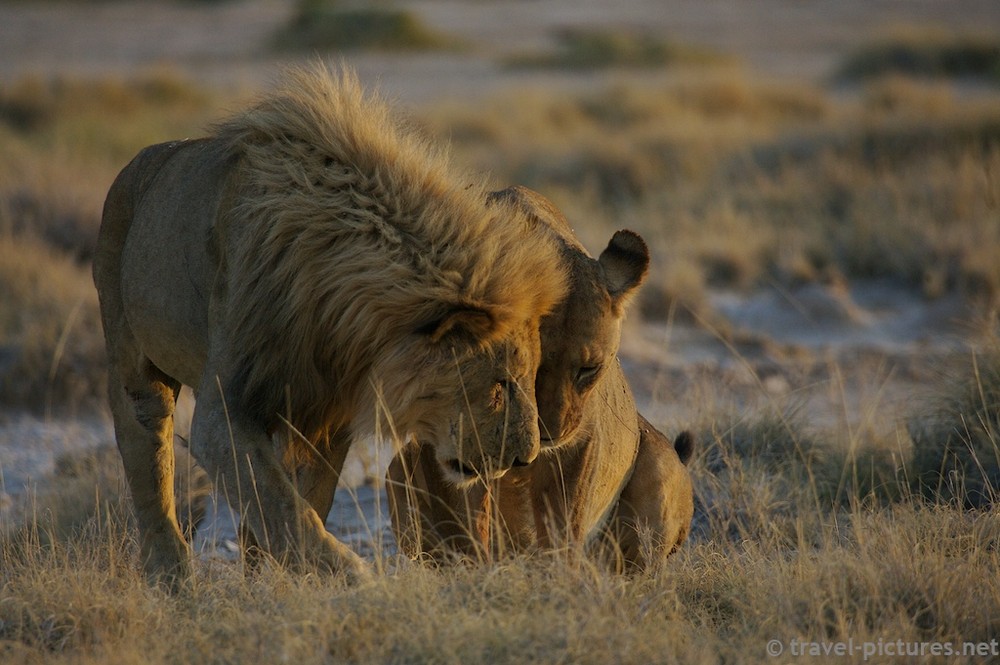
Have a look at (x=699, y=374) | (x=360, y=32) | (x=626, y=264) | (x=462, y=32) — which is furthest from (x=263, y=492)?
(x=462, y=32)

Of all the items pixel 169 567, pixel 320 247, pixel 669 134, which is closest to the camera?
pixel 320 247

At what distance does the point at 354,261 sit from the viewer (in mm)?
3768

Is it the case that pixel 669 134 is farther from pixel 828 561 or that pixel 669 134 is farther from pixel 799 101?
pixel 828 561

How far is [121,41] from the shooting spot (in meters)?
35.6

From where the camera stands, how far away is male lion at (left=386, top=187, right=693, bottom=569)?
13.4ft

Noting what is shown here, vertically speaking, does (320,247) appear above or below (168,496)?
above

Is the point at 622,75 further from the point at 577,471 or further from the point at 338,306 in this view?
the point at 338,306

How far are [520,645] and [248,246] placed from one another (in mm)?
1346

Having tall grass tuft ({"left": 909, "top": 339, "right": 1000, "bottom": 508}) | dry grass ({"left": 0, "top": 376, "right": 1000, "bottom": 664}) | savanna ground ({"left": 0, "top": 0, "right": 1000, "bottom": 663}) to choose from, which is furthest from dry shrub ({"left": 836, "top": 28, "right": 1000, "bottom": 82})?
dry grass ({"left": 0, "top": 376, "right": 1000, "bottom": 664})

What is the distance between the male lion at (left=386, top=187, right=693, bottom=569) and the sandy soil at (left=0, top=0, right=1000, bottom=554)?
0.97 feet

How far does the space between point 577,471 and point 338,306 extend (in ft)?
3.86

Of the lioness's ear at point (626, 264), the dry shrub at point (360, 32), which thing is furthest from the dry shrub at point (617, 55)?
the lioness's ear at point (626, 264)

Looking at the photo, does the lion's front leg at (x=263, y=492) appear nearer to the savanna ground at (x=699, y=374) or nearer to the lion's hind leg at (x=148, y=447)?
the savanna ground at (x=699, y=374)

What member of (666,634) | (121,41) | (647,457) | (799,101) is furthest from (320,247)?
(121,41)
